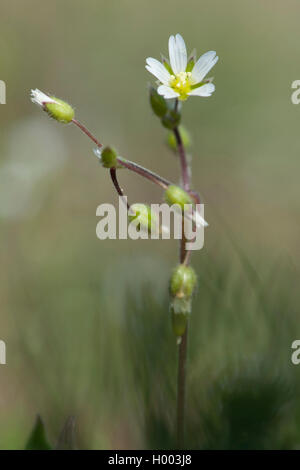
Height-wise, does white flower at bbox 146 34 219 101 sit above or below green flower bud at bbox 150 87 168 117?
above

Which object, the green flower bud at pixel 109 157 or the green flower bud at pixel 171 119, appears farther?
the green flower bud at pixel 171 119

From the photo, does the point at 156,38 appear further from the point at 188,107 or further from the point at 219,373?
the point at 219,373

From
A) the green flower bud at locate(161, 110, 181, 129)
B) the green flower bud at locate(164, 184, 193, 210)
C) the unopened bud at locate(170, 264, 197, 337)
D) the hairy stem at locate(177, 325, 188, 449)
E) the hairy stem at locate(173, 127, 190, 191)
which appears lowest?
the hairy stem at locate(177, 325, 188, 449)

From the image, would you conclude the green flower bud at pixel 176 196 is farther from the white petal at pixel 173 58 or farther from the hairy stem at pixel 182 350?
the white petal at pixel 173 58

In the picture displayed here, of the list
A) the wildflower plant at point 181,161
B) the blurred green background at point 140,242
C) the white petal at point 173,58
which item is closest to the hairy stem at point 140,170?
the wildflower plant at point 181,161

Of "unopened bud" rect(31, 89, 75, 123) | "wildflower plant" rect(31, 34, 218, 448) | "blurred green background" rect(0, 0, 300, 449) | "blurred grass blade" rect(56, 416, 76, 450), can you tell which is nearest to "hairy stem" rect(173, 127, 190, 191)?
"wildflower plant" rect(31, 34, 218, 448)

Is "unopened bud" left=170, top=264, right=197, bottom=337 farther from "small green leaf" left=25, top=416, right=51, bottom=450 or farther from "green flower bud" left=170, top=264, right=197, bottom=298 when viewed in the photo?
"small green leaf" left=25, top=416, right=51, bottom=450

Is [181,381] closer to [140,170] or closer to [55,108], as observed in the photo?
[140,170]
